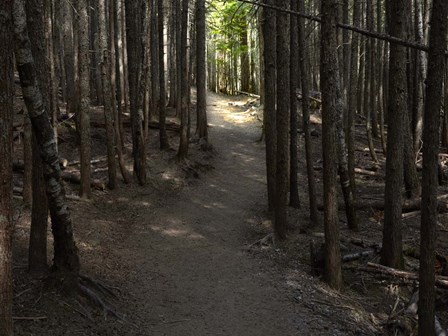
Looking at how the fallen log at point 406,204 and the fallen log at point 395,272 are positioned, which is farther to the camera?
the fallen log at point 406,204

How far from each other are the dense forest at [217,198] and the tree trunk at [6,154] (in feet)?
0.04

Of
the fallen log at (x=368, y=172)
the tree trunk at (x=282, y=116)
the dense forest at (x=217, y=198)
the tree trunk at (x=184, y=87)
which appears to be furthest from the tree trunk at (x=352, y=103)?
the tree trunk at (x=184, y=87)

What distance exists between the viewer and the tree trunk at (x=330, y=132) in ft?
23.3

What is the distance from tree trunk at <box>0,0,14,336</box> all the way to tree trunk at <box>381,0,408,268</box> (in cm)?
653

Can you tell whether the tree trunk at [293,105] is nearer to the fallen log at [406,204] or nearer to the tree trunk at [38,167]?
the fallen log at [406,204]

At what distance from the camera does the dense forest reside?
218 inches

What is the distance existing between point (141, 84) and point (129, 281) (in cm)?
717

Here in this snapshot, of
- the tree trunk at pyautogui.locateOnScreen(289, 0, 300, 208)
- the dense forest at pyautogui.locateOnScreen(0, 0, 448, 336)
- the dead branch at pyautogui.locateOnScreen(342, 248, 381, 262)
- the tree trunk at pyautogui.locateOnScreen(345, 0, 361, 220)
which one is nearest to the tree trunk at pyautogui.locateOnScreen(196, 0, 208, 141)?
the dense forest at pyautogui.locateOnScreen(0, 0, 448, 336)

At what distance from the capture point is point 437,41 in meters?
5.26

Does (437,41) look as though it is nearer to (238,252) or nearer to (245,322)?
(245,322)

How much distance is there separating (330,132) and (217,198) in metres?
7.47

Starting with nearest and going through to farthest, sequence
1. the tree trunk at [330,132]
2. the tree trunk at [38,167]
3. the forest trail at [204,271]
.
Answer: the tree trunk at [38,167]
the forest trail at [204,271]
the tree trunk at [330,132]

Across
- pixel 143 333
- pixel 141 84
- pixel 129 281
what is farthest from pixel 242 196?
pixel 143 333

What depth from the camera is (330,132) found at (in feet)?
24.6
